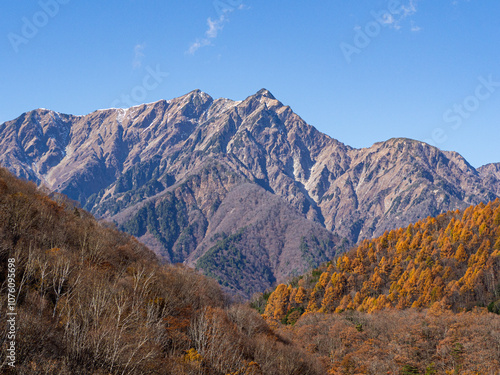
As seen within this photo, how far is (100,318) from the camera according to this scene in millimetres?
46375

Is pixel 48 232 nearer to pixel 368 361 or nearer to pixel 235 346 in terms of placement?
pixel 235 346

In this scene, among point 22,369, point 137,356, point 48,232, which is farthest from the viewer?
point 48,232

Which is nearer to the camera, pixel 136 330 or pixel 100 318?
pixel 100 318

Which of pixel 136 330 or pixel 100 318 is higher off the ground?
pixel 100 318

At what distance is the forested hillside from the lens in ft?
122

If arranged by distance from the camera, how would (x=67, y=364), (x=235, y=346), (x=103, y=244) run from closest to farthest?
(x=67, y=364) → (x=235, y=346) → (x=103, y=244)

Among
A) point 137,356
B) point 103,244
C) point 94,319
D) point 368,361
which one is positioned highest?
point 103,244

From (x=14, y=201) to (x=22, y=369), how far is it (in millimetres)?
47525

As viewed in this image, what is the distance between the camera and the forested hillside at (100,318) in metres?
37.2

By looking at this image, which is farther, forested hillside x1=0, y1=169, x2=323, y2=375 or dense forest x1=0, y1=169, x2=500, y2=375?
dense forest x1=0, y1=169, x2=500, y2=375

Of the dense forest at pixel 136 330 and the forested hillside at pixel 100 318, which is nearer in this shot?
the forested hillside at pixel 100 318

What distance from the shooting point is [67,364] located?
1379 inches

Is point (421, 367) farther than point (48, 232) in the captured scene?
Yes

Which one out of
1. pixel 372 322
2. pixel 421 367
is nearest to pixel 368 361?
pixel 421 367
